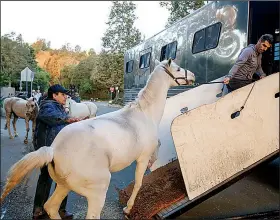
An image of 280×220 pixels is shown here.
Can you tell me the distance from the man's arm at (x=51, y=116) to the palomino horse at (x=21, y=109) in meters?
5.22

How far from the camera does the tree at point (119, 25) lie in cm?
1041

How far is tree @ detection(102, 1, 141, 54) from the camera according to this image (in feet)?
34.2

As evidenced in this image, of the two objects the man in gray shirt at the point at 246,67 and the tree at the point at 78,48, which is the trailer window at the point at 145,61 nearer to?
the tree at the point at 78,48

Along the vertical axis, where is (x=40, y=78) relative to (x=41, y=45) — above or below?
below

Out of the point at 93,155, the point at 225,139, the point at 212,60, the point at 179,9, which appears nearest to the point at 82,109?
the point at 212,60

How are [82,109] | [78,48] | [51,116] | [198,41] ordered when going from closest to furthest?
[51,116]
[198,41]
[82,109]
[78,48]

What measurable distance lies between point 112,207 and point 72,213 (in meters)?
0.55

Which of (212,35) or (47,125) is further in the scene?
(212,35)

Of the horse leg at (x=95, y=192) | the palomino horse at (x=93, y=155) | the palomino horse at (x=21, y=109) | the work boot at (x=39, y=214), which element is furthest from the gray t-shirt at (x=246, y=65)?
the palomino horse at (x=21, y=109)

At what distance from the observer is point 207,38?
7.05 metres

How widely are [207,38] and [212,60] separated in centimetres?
58

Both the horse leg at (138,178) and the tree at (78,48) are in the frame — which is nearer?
the horse leg at (138,178)

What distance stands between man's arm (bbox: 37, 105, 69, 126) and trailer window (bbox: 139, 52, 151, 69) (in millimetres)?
7774

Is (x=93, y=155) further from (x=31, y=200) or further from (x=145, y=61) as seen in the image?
(x=145, y=61)
